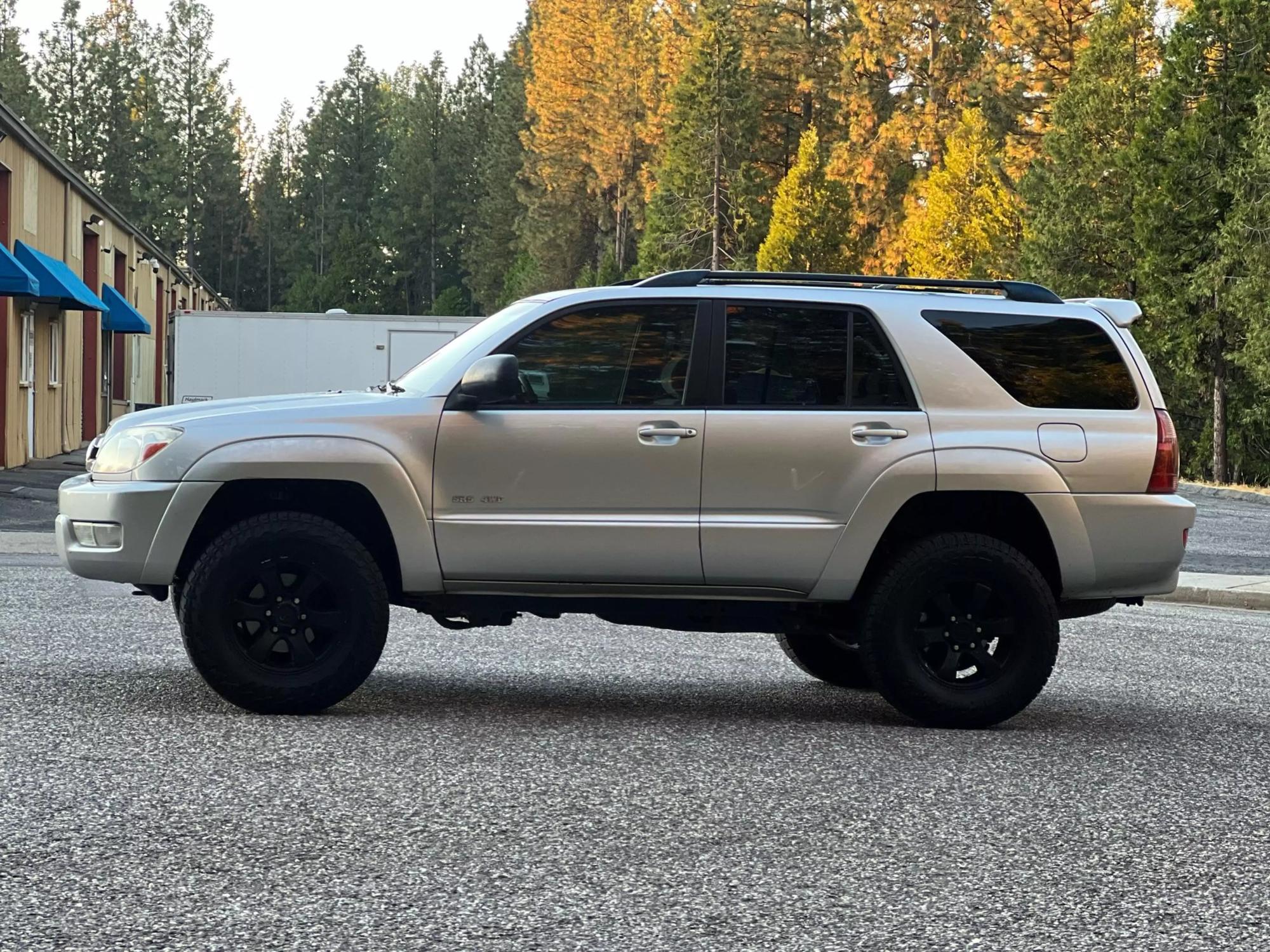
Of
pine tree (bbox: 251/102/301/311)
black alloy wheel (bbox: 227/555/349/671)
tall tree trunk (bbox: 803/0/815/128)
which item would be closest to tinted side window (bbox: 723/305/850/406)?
black alloy wheel (bbox: 227/555/349/671)

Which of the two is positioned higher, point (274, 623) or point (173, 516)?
point (173, 516)

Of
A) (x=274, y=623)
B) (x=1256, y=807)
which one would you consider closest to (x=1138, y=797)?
(x=1256, y=807)

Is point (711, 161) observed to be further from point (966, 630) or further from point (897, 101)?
point (966, 630)

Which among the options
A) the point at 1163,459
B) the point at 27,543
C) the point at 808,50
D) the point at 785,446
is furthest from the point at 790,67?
the point at 785,446

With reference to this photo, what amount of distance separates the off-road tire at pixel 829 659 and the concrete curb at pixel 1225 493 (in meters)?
22.8

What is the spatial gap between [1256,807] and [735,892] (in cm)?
243

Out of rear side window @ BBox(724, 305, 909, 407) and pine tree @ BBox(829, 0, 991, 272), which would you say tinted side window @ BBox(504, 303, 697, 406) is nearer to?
rear side window @ BBox(724, 305, 909, 407)

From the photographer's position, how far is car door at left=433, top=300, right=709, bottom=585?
7.37 m

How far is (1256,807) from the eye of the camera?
623 centimetres

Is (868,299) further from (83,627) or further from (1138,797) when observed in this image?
(83,627)

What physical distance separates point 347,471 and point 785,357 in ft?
6.67

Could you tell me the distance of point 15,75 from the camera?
381ft

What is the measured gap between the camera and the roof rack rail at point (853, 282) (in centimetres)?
770

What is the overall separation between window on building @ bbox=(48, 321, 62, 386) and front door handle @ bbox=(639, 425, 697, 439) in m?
27.5
